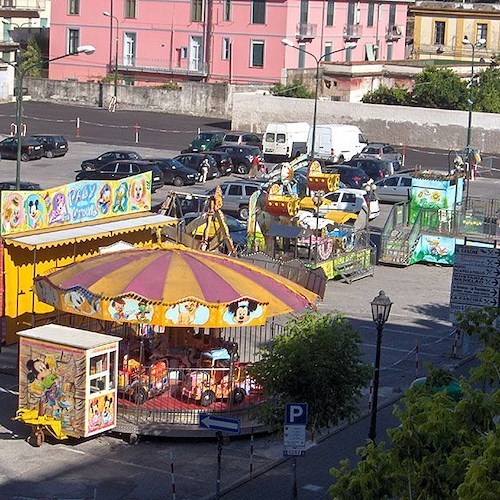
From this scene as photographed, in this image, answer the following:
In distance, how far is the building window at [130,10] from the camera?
235 ft

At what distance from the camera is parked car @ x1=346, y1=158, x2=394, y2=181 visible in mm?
48438

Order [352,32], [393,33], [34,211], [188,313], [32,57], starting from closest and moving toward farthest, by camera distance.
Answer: [188,313] < [34,211] < [32,57] < [352,32] < [393,33]

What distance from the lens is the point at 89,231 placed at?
26688 mm

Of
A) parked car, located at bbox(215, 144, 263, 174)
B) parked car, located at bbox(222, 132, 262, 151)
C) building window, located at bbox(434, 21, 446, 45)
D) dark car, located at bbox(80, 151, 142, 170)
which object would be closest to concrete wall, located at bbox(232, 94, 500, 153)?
parked car, located at bbox(222, 132, 262, 151)

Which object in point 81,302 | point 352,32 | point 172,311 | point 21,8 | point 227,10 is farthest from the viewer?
point 21,8

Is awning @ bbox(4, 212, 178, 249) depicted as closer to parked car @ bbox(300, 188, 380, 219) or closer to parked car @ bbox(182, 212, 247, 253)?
parked car @ bbox(182, 212, 247, 253)

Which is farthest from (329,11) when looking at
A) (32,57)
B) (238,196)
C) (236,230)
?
(236,230)

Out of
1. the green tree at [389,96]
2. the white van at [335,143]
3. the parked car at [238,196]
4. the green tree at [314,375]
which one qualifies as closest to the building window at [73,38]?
the green tree at [389,96]

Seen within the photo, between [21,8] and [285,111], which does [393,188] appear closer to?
[285,111]

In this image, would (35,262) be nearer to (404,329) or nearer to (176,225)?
(176,225)

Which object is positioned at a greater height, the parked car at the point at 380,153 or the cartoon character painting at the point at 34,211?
the cartoon character painting at the point at 34,211

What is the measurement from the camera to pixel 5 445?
2091 cm

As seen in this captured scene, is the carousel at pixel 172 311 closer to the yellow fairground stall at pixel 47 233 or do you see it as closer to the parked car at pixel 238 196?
the yellow fairground stall at pixel 47 233

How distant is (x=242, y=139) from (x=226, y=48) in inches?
569
